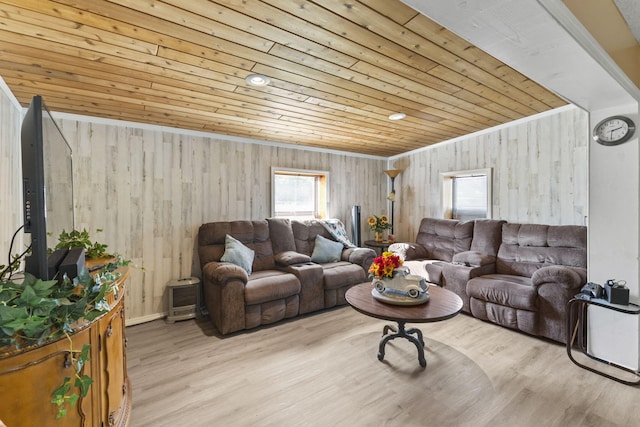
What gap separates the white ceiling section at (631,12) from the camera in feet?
5.73

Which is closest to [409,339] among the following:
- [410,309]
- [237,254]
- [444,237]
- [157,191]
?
[410,309]

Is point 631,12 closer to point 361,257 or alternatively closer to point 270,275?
point 361,257

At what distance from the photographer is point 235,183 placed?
3898 mm

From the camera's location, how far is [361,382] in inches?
82.5

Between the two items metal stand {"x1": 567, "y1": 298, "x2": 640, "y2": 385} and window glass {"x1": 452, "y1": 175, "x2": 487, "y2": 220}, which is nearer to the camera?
metal stand {"x1": 567, "y1": 298, "x2": 640, "y2": 385}

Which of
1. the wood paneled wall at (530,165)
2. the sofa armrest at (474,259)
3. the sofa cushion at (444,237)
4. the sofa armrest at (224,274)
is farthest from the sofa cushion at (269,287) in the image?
the wood paneled wall at (530,165)

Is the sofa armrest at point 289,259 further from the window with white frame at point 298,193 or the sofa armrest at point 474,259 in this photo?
the sofa armrest at point 474,259

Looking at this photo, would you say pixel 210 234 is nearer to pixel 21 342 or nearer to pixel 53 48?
pixel 53 48

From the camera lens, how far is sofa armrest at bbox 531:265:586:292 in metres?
2.56

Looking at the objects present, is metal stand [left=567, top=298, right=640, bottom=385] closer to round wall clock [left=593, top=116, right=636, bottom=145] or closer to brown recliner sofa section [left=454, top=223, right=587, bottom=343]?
brown recliner sofa section [left=454, top=223, right=587, bottom=343]

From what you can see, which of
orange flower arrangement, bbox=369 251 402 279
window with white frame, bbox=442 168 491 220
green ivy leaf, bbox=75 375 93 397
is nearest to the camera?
green ivy leaf, bbox=75 375 93 397

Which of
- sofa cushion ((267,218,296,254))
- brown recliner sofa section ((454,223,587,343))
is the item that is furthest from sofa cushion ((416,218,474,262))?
sofa cushion ((267,218,296,254))

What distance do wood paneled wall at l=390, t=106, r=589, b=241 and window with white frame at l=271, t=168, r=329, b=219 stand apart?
1767mm

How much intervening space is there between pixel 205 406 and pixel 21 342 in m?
1.29
